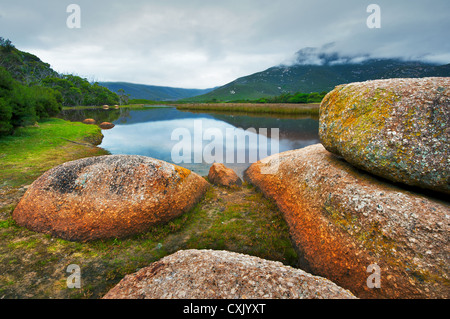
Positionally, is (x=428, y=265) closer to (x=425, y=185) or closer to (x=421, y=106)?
(x=425, y=185)

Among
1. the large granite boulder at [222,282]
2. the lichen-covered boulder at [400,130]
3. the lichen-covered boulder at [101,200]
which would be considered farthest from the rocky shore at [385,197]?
the lichen-covered boulder at [101,200]

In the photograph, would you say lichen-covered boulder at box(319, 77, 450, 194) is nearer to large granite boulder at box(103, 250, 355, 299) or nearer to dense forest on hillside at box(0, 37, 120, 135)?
large granite boulder at box(103, 250, 355, 299)

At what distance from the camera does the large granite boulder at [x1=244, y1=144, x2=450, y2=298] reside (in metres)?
4.44

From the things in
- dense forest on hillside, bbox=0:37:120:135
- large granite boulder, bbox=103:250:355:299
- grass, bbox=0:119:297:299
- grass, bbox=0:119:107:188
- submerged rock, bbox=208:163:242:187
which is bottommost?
grass, bbox=0:119:297:299

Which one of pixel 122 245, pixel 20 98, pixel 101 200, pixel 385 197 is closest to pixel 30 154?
pixel 20 98

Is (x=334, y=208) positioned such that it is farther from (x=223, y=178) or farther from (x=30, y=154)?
(x=30, y=154)

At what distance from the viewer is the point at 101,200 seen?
24.5ft

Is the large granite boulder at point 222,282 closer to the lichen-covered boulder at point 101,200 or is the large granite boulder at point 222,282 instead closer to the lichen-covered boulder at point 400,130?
the lichen-covered boulder at point 101,200

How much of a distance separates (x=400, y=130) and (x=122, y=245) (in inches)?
382

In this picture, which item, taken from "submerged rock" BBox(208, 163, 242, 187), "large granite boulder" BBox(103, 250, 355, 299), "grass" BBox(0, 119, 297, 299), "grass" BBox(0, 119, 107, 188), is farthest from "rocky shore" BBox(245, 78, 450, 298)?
"grass" BBox(0, 119, 107, 188)

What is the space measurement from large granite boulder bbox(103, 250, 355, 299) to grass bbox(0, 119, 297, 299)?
5.44ft

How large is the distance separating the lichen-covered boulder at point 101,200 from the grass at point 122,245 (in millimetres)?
350
